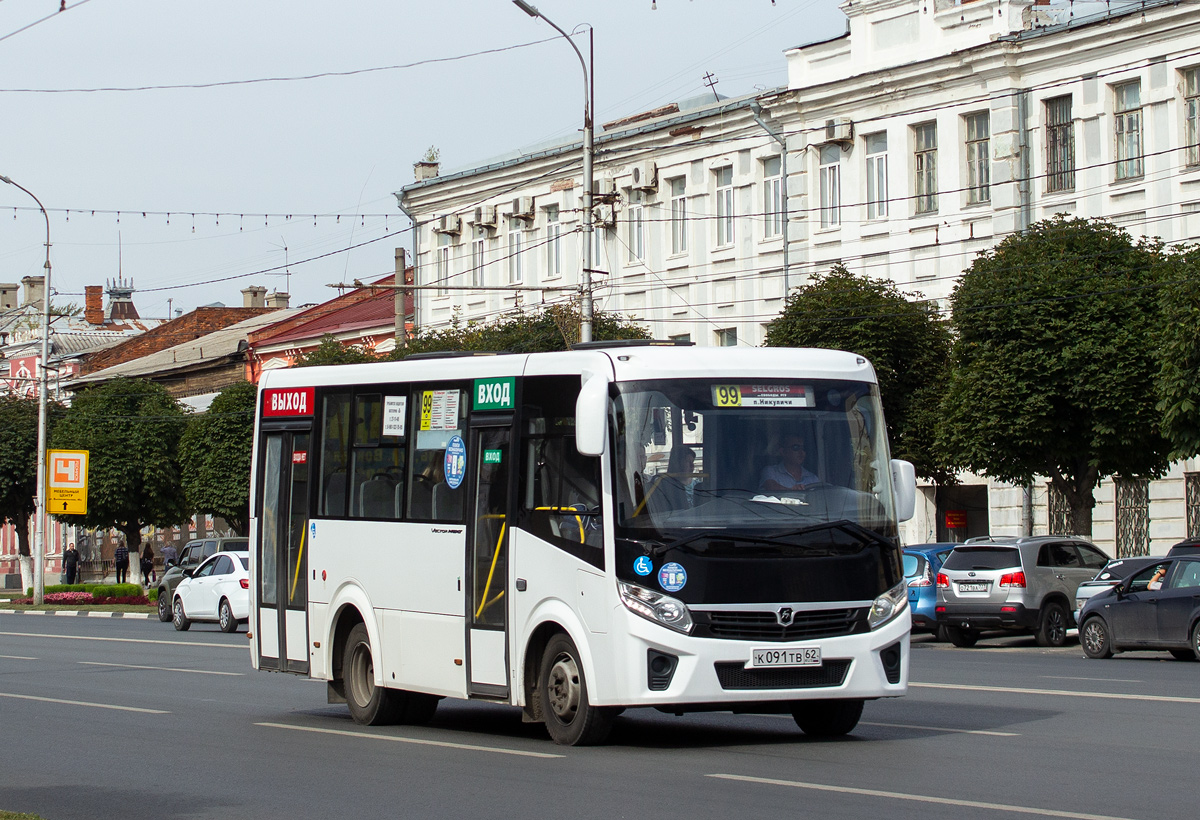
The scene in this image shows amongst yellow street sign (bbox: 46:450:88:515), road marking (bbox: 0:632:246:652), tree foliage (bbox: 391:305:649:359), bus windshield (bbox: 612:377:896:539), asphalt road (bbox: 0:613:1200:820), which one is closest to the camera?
asphalt road (bbox: 0:613:1200:820)

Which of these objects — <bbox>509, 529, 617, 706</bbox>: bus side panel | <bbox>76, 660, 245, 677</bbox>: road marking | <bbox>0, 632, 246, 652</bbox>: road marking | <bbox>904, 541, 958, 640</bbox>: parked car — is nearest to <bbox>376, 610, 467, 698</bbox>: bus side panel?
<bbox>509, 529, 617, 706</bbox>: bus side panel

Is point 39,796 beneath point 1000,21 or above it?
A: beneath

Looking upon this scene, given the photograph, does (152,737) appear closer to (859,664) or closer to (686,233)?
(859,664)

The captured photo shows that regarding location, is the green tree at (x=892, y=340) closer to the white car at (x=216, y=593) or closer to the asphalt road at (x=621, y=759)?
the white car at (x=216, y=593)

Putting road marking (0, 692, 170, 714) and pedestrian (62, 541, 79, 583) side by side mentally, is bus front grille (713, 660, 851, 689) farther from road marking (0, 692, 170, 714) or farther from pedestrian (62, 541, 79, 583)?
pedestrian (62, 541, 79, 583)

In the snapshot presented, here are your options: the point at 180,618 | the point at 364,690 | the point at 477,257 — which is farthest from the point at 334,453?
the point at 477,257

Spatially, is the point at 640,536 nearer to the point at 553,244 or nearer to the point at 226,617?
the point at 226,617

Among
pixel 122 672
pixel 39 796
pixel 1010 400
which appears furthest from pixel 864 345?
pixel 39 796

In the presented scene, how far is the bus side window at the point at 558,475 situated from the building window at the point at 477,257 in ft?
137

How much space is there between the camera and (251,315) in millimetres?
92312

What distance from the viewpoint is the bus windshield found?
12055 millimetres

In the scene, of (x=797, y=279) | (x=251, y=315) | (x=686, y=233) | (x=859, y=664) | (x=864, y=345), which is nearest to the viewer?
(x=859, y=664)

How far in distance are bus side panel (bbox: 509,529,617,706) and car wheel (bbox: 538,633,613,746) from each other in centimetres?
13

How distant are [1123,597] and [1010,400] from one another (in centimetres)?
913
